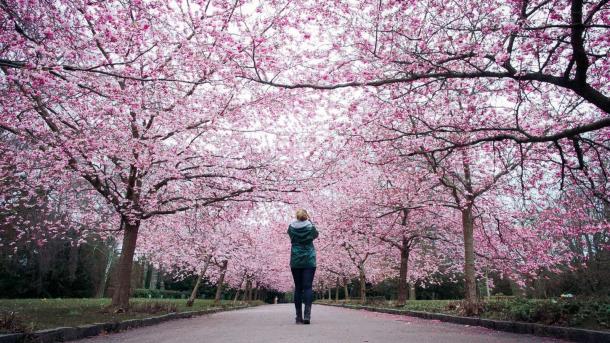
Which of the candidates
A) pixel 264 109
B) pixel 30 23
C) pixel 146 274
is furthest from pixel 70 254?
pixel 146 274

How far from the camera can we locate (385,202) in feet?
49.2

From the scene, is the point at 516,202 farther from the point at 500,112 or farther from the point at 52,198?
the point at 52,198

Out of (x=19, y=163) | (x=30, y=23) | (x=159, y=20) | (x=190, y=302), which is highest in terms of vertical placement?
(x=159, y=20)

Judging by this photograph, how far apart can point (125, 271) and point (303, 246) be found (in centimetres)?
654

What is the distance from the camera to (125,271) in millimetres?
11578

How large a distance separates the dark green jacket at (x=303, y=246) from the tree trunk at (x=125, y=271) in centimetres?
571

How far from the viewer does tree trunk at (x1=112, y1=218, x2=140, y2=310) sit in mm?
11070

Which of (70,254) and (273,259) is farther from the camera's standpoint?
(273,259)

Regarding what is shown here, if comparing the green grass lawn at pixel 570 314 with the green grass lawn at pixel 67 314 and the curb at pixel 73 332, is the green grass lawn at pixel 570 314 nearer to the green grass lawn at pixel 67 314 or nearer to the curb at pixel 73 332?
the curb at pixel 73 332

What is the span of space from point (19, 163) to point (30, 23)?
679 centimetres

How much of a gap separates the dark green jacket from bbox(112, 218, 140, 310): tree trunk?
18.7ft

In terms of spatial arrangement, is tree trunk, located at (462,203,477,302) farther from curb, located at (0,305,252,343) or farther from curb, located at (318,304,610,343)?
curb, located at (0,305,252,343)

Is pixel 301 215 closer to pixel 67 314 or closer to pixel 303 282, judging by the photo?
pixel 303 282

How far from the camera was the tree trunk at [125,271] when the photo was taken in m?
11.1
